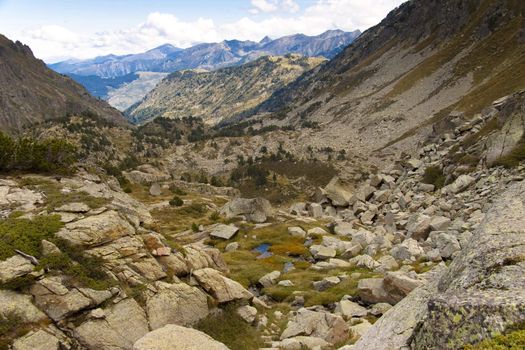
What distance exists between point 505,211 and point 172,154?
137m

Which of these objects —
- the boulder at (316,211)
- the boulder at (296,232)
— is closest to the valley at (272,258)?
the boulder at (296,232)

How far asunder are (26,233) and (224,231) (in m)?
31.0

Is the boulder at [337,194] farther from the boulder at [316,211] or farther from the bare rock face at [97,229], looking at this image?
the bare rock face at [97,229]

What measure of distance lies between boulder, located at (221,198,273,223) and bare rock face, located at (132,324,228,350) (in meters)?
41.6

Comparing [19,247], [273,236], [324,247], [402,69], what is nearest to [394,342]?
[19,247]

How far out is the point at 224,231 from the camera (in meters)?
47.4

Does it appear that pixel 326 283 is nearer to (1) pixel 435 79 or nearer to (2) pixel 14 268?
(2) pixel 14 268

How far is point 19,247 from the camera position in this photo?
644 inches

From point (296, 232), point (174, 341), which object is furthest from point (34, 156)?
point (296, 232)

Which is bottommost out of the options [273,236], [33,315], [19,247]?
[273,236]

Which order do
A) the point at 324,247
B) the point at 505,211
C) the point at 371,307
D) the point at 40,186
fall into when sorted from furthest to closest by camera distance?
the point at 324,247
the point at 40,186
the point at 371,307
the point at 505,211

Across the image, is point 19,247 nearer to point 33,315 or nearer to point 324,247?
point 33,315

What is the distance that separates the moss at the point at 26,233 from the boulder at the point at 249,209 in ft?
124

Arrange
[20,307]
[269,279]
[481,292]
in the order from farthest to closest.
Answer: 1. [269,279]
2. [20,307]
3. [481,292]
